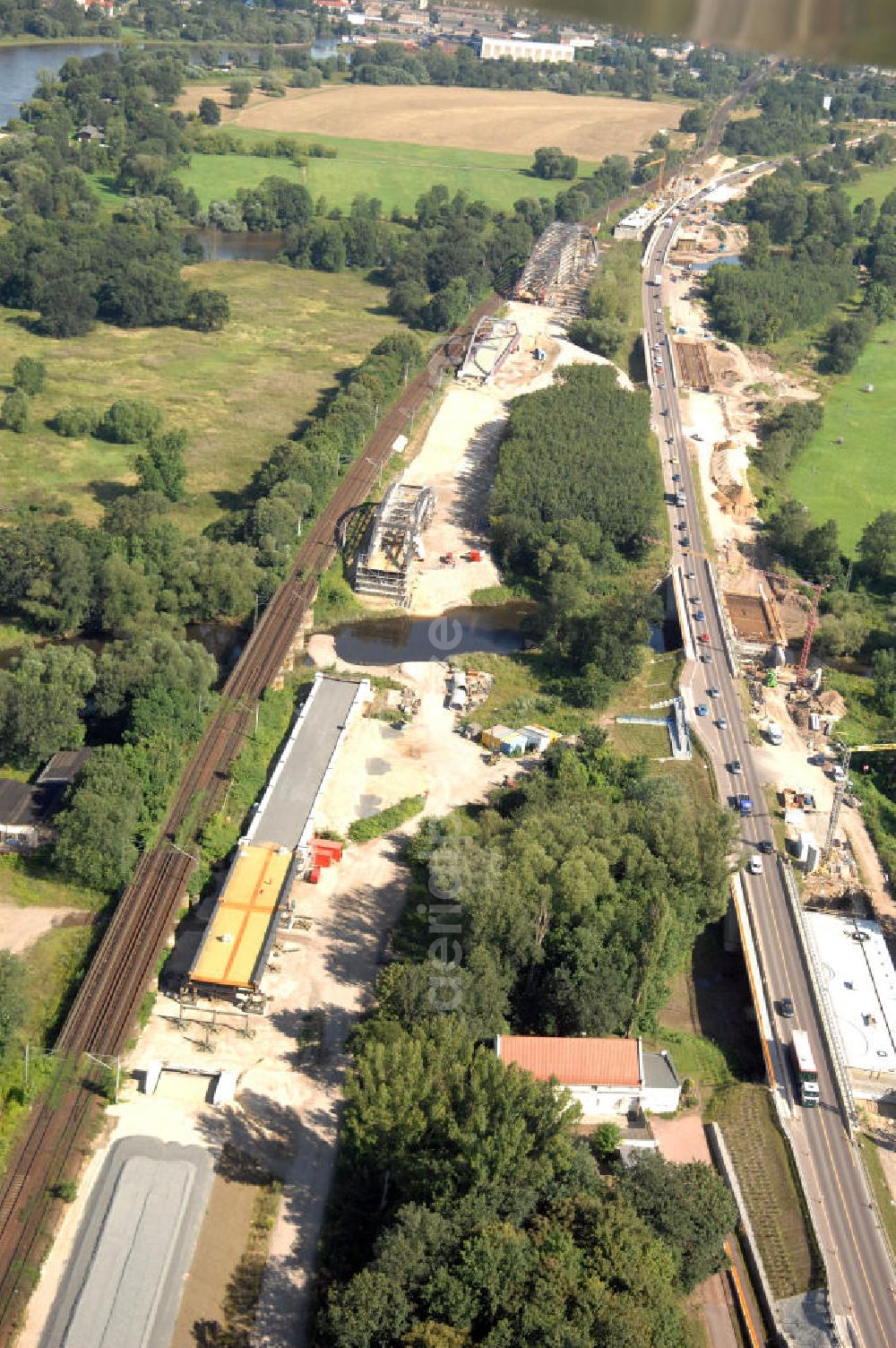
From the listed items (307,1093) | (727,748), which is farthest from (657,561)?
(307,1093)

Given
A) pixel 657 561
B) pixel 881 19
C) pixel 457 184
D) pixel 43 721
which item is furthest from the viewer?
pixel 457 184

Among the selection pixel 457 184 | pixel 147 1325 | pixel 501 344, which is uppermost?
pixel 457 184

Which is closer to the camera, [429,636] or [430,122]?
[429,636]

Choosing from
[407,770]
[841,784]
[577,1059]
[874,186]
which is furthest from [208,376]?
[874,186]

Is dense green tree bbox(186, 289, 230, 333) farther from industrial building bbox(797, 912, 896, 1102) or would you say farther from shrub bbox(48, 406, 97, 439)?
industrial building bbox(797, 912, 896, 1102)

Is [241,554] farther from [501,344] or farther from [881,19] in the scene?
[881,19]

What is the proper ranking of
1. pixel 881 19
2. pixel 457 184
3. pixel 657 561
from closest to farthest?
pixel 881 19 → pixel 657 561 → pixel 457 184

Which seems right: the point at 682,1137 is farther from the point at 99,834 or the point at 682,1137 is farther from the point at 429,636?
the point at 429,636
